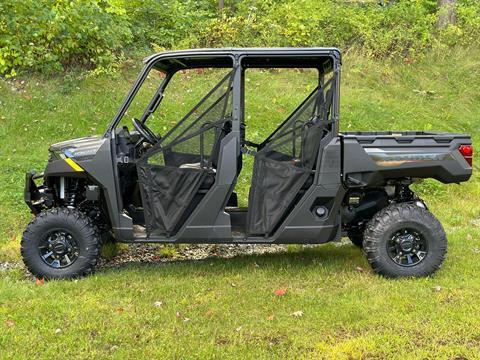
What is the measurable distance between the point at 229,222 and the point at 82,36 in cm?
737

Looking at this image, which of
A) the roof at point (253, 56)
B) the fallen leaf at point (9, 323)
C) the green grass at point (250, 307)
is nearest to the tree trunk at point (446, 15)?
the green grass at point (250, 307)

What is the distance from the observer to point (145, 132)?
17.7 feet

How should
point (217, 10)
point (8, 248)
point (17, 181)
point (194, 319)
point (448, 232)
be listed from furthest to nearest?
point (217, 10) → point (17, 181) → point (448, 232) → point (8, 248) → point (194, 319)

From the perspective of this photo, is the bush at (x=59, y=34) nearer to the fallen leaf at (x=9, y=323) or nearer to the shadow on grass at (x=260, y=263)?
the shadow on grass at (x=260, y=263)

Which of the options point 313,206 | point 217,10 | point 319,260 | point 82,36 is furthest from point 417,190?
point 217,10

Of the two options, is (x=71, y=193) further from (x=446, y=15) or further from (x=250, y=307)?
(x=446, y=15)

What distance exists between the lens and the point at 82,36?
35.7 feet

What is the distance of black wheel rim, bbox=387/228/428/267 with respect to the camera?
16.5 feet

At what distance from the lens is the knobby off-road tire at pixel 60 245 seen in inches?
197

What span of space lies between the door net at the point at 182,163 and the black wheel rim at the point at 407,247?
69.3 inches

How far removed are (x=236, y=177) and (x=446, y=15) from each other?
10.9m

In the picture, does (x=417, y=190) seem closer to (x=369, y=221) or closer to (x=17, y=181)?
(x=369, y=221)

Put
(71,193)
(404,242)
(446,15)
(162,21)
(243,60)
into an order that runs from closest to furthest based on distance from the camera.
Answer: (404,242)
(243,60)
(71,193)
(162,21)
(446,15)

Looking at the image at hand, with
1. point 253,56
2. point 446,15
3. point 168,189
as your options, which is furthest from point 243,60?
point 446,15
